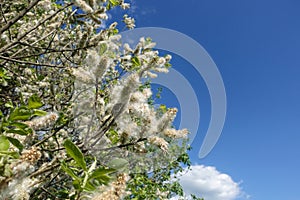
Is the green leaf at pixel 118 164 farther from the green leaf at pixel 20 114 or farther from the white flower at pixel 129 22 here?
the white flower at pixel 129 22

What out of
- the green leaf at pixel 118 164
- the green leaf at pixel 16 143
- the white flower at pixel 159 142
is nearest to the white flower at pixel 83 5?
the white flower at pixel 159 142

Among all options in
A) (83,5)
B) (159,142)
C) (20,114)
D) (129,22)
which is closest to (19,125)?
(20,114)

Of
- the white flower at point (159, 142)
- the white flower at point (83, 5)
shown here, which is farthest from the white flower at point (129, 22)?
the white flower at point (159, 142)

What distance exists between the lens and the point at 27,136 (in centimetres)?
106

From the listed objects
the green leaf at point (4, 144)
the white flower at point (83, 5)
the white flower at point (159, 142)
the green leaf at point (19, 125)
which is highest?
the white flower at point (83, 5)

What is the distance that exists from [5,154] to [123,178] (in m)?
0.31

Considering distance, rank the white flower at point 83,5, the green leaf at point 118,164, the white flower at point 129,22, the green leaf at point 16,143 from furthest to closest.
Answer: the white flower at point 129,22 < the white flower at point 83,5 < the green leaf at point 16,143 < the green leaf at point 118,164

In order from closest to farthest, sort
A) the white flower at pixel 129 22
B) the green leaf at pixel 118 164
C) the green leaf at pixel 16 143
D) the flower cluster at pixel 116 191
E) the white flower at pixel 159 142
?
1. the flower cluster at pixel 116 191
2. the green leaf at pixel 118 164
3. the green leaf at pixel 16 143
4. the white flower at pixel 159 142
5. the white flower at pixel 129 22

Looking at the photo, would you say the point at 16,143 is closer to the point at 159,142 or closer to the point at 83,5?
the point at 159,142

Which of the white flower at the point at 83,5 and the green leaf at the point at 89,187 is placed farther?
the white flower at the point at 83,5

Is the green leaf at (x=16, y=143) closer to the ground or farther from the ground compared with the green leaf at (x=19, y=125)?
closer to the ground

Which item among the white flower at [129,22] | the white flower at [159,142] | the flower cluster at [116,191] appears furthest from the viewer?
the white flower at [129,22]

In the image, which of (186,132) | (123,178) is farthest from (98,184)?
(186,132)

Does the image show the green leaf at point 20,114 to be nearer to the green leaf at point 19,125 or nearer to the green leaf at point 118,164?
the green leaf at point 19,125
